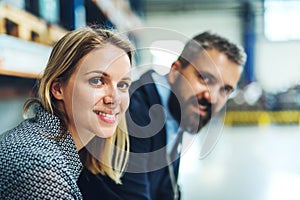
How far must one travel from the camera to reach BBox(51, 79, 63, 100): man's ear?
2.98ft

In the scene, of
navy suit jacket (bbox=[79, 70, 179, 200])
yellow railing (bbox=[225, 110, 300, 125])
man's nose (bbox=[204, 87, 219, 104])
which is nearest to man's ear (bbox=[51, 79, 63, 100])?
navy suit jacket (bbox=[79, 70, 179, 200])

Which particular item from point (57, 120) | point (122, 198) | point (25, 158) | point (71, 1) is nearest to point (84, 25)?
point (71, 1)

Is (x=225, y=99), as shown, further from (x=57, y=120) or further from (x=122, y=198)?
(x=57, y=120)

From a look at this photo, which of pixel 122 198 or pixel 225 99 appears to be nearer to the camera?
pixel 122 198

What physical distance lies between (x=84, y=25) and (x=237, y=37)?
0.50 meters

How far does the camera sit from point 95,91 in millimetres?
928

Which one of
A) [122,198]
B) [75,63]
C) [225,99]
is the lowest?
[122,198]

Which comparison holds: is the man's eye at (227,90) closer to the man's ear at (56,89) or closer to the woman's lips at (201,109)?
the woman's lips at (201,109)

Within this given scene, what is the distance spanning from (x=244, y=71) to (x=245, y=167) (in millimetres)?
343

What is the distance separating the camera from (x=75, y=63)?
90cm

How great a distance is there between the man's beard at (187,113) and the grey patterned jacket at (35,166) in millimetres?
402

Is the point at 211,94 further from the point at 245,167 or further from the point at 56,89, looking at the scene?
the point at 56,89

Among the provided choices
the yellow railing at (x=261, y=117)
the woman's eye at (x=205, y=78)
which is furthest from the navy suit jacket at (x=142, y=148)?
the yellow railing at (x=261, y=117)

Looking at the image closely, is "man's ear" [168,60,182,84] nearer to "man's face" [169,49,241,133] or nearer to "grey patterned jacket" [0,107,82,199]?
"man's face" [169,49,241,133]
